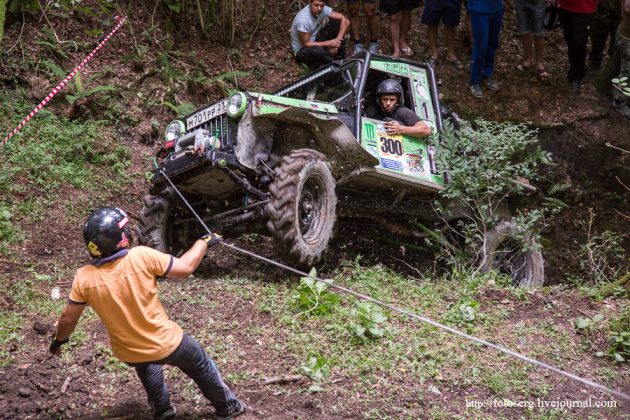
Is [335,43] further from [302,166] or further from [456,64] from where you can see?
[302,166]

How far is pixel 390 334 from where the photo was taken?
4.95 metres

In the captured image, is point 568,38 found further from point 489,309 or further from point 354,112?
point 489,309

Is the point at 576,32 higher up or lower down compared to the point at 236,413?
higher up

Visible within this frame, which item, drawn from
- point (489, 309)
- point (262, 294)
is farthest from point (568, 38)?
point (262, 294)

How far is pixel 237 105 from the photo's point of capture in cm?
606

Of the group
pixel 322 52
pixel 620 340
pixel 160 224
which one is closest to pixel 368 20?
pixel 322 52

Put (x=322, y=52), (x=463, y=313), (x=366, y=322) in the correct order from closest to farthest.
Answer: (x=366, y=322) → (x=463, y=313) → (x=322, y=52)

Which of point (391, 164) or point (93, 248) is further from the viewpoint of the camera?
point (391, 164)

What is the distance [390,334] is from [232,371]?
121cm

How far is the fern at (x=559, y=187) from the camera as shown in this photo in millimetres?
10617

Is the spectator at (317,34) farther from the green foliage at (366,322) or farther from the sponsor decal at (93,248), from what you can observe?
the sponsor decal at (93,248)

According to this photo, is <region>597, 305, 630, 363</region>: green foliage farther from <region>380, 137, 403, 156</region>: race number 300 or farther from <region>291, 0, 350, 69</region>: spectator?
<region>291, 0, 350, 69</region>: spectator

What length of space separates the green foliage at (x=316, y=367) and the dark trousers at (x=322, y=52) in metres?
6.30

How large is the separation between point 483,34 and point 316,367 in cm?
722
